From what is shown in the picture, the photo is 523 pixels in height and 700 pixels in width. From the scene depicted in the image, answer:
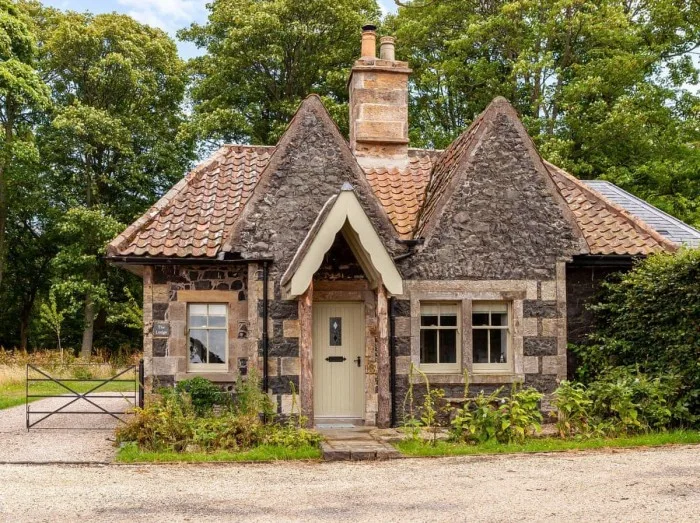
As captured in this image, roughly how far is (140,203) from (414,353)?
70.4 feet

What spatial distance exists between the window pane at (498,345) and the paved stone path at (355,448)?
294 cm

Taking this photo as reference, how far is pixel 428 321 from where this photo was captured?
13.8m

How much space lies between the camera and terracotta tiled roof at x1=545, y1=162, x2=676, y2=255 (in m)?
14.2

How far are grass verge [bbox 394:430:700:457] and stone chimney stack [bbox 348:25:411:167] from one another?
21.4 ft

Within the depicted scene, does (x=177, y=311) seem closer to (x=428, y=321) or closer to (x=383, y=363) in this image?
(x=383, y=363)

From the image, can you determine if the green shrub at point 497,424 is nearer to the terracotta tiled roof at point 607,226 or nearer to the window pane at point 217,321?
the terracotta tiled roof at point 607,226

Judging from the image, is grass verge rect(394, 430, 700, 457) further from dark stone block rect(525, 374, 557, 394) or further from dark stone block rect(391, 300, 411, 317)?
dark stone block rect(391, 300, 411, 317)

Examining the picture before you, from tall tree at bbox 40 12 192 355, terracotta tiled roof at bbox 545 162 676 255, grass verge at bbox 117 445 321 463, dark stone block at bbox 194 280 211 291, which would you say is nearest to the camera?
grass verge at bbox 117 445 321 463

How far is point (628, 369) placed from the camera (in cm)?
1314

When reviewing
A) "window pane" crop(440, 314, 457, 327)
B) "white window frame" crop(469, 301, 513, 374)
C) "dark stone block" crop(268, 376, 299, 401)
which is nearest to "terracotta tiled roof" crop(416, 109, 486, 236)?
"window pane" crop(440, 314, 457, 327)

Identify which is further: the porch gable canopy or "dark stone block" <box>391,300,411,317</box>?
"dark stone block" <box>391,300,411,317</box>

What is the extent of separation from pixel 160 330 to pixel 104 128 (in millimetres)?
18519

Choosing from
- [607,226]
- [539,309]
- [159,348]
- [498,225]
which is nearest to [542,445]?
[539,309]

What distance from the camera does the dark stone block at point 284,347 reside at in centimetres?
1315
